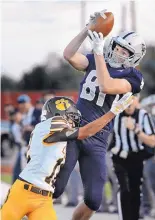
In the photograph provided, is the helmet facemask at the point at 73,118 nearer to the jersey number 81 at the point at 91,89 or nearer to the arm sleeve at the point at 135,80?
the jersey number 81 at the point at 91,89

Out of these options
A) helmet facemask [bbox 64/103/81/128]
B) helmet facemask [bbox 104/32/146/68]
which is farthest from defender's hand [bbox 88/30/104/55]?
helmet facemask [bbox 64/103/81/128]

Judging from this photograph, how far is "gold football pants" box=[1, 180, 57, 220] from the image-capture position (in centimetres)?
536

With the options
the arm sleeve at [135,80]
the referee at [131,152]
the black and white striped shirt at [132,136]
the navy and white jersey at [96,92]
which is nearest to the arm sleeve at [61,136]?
the navy and white jersey at [96,92]

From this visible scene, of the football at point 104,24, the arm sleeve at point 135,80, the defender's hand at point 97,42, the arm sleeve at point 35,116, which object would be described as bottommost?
the arm sleeve at point 35,116

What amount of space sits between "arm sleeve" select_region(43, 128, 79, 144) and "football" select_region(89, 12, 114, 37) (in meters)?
0.99

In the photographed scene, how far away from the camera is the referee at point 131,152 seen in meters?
7.96

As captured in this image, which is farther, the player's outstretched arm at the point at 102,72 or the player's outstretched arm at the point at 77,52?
the player's outstretched arm at the point at 77,52

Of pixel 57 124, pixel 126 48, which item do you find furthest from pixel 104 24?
pixel 57 124

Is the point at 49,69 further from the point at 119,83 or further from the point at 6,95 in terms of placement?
the point at 119,83

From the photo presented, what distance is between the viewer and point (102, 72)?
593 cm

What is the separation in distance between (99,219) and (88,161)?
3.07m

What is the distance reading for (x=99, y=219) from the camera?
9.21 meters

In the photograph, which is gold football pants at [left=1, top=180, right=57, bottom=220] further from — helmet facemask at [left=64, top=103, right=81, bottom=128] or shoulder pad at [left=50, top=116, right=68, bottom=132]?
helmet facemask at [left=64, top=103, right=81, bottom=128]

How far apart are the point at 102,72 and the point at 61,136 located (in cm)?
73
